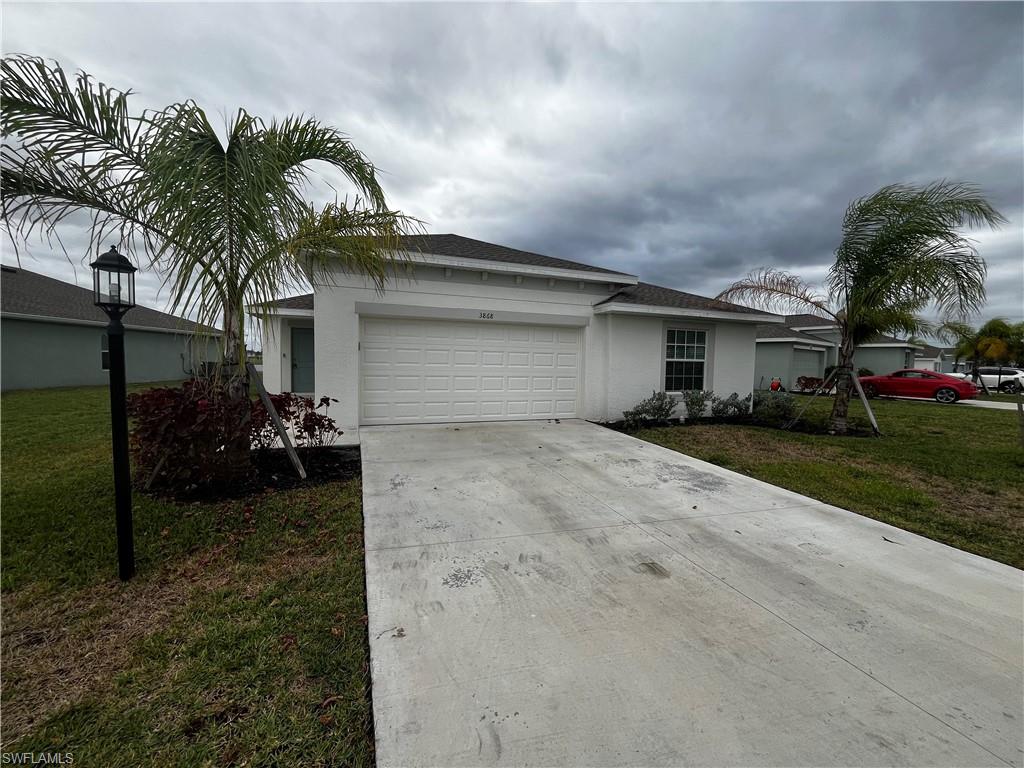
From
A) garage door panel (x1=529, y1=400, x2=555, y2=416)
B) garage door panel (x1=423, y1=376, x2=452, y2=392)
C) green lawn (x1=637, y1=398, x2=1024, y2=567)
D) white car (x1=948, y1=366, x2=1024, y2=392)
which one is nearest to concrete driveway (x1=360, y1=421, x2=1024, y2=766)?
green lawn (x1=637, y1=398, x2=1024, y2=567)

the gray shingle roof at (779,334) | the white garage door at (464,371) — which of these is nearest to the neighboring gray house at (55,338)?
the white garage door at (464,371)

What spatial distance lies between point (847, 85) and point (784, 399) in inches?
257

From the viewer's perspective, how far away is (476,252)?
9609 millimetres

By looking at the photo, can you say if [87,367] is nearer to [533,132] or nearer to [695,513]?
[533,132]

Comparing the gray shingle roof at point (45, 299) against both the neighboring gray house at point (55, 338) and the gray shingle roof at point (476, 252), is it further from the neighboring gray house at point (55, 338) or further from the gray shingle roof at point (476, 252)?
the gray shingle roof at point (476, 252)

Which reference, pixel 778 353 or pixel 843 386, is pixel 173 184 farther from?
pixel 778 353

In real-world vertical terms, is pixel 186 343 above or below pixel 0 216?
below

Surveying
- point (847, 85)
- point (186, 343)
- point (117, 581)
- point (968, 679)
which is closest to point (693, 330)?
point (847, 85)

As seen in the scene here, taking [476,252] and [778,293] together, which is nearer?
[778,293]

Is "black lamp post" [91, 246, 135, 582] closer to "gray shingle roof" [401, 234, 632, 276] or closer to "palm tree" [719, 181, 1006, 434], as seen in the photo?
"gray shingle roof" [401, 234, 632, 276]

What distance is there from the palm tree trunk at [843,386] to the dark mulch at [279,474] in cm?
994

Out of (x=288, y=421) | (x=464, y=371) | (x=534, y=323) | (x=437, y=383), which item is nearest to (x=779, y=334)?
(x=534, y=323)

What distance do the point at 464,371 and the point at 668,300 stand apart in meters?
5.39

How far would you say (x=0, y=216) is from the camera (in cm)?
376
